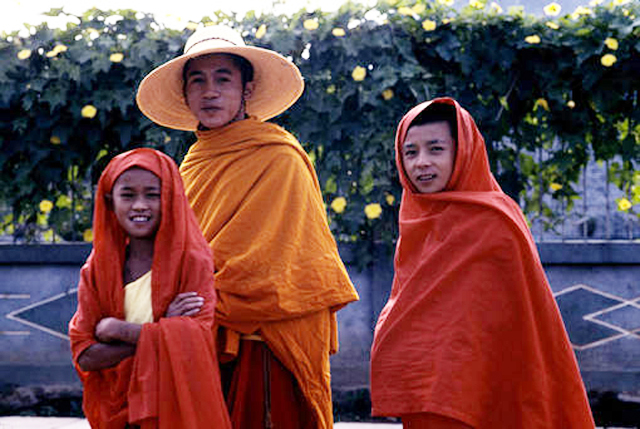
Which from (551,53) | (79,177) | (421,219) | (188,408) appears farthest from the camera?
(79,177)

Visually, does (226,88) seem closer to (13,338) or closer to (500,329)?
(500,329)

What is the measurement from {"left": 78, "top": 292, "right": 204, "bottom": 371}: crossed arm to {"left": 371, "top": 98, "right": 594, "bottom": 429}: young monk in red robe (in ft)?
2.35

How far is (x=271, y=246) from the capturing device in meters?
2.54

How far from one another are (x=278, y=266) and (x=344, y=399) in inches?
95.0

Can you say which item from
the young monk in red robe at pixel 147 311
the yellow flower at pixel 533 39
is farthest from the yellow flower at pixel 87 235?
the yellow flower at pixel 533 39

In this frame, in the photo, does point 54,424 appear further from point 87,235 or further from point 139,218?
point 139,218

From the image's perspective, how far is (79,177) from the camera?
4902 mm

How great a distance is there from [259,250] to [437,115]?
2.65 ft

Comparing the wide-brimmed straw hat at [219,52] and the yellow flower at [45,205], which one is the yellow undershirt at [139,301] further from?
the yellow flower at [45,205]

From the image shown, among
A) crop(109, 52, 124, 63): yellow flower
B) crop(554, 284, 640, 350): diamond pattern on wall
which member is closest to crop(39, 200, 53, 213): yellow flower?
crop(109, 52, 124, 63): yellow flower

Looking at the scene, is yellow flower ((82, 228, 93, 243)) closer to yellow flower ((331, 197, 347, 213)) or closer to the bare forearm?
yellow flower ((331, 197, 347, 213))

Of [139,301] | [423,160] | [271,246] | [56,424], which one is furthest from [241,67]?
[56,424]

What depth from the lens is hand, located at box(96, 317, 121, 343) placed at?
2.13 meters

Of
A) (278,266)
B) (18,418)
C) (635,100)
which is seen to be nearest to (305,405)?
(278,266)
